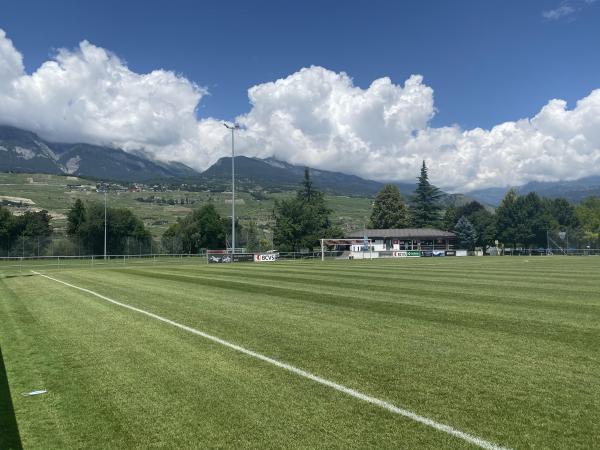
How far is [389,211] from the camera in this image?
11525 centimetres

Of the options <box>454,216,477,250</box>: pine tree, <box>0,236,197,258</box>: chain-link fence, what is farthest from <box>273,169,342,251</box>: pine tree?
<box>454,216,477,250</box>: pine tree

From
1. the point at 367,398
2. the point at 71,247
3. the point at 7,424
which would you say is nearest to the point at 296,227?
the point at 71,247

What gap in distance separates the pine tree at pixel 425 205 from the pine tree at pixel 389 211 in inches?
116

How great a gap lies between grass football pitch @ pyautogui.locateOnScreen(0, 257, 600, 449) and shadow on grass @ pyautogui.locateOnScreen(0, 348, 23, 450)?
0.02 metres

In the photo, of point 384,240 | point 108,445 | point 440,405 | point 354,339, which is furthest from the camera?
point 384,240

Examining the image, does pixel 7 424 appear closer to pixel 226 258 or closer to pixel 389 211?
pixel 226 258

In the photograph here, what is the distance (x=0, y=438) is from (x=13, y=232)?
105 m

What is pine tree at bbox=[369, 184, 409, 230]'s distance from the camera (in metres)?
115

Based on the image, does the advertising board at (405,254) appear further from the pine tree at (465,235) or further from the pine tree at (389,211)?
the pine tree at (389,211)

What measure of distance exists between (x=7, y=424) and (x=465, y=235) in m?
113

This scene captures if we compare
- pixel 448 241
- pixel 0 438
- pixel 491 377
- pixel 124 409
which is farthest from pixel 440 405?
pixel 448 241

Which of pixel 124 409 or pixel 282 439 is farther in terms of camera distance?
pixel 124 409

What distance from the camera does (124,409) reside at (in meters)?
5.13

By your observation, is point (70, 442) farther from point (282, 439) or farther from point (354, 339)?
point (354, 339)
